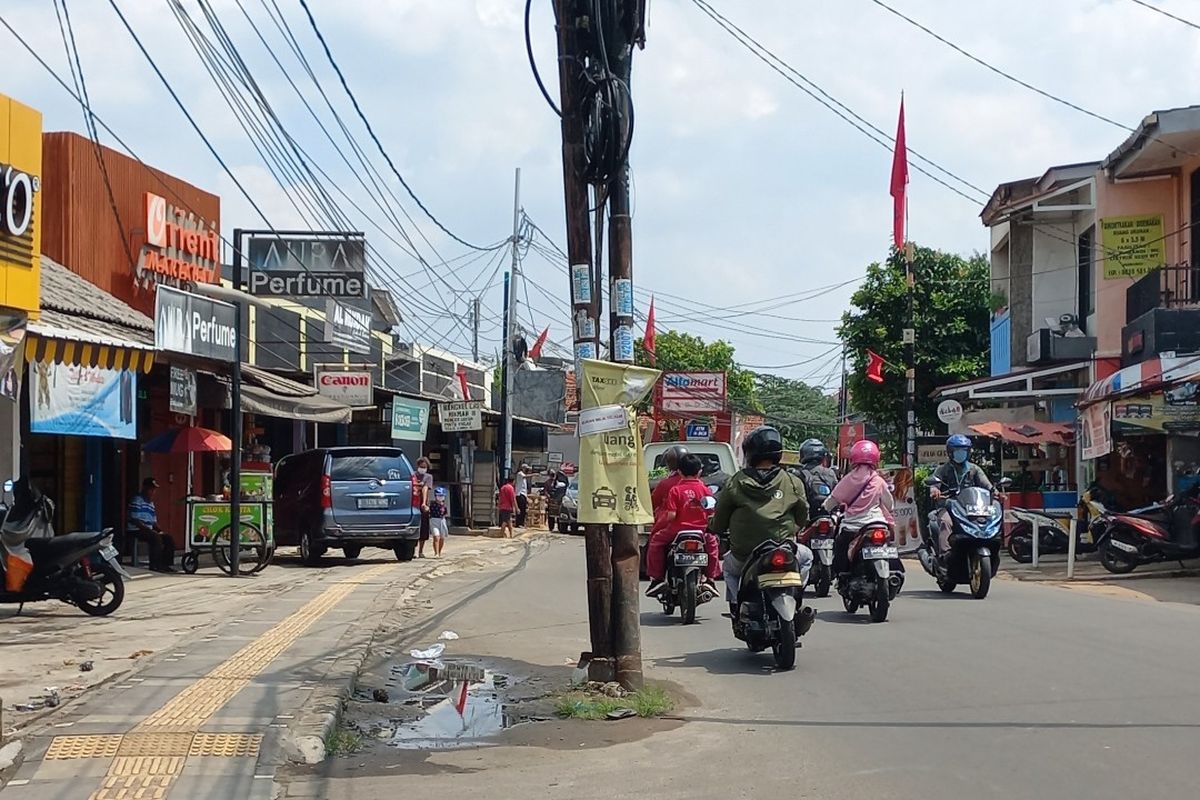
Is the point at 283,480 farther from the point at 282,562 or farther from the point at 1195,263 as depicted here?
the point at 1195,263

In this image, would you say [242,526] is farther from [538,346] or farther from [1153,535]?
[538,346]

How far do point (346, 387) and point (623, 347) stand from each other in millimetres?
17662

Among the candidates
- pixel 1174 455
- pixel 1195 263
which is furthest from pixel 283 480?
pixel 1195 263

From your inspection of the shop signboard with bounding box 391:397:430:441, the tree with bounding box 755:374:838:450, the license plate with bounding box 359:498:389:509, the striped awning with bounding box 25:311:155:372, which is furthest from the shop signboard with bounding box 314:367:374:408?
the tree with bounding box 755:374:838:450

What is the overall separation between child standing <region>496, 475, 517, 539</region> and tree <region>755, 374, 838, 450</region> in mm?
51019

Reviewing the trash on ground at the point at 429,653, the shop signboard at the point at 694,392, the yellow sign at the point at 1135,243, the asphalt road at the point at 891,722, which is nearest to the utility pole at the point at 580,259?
the asphalt road at the point at 891,722

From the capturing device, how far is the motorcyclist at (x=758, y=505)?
9930 millimetres

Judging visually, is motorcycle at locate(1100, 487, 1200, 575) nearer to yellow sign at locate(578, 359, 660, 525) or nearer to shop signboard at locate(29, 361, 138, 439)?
yellow sign at locate(578, 359, 660, 525)

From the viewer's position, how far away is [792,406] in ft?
310

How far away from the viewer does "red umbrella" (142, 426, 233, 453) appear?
20.1 meters

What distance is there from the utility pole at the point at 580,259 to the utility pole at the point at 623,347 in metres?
0.07

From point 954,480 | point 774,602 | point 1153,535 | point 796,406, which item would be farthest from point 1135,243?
point 796,406

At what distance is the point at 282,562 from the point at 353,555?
1.40 metres

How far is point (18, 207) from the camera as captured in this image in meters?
13.1
